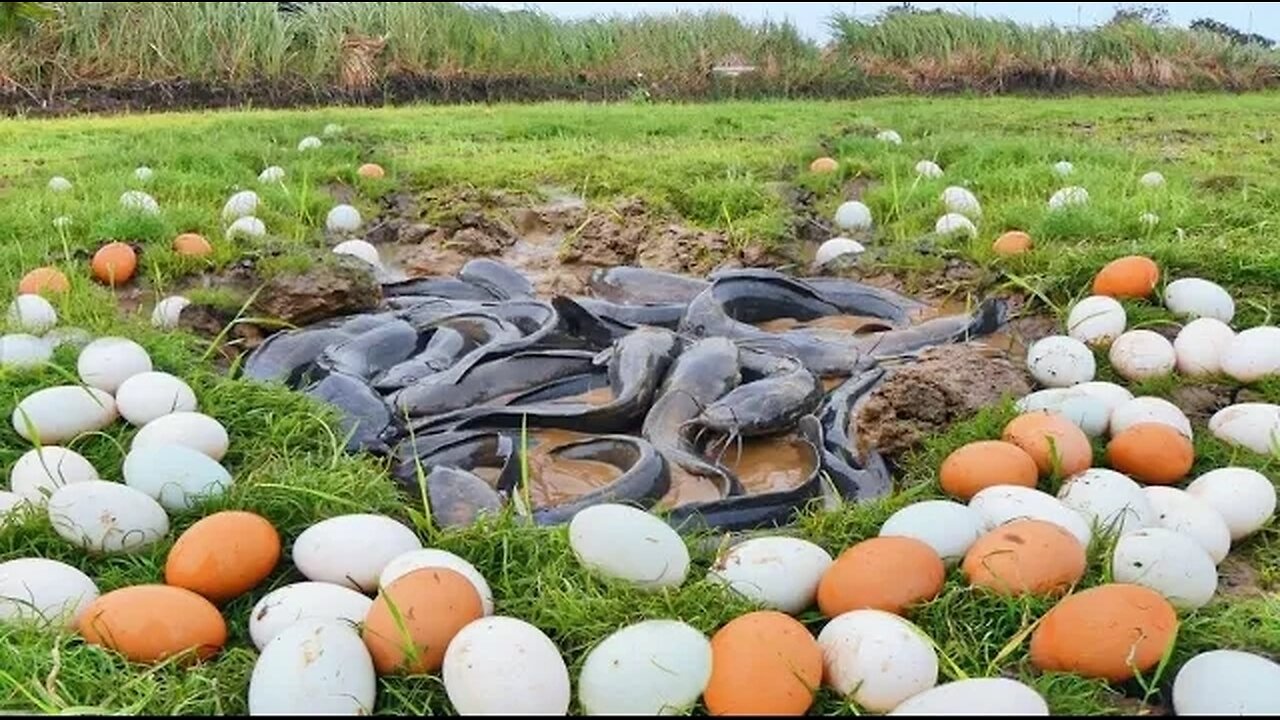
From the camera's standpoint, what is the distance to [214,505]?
9.89 ft

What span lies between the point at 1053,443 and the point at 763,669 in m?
1.39

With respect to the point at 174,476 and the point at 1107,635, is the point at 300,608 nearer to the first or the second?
the point at 174,476

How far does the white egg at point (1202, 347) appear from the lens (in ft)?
13.3

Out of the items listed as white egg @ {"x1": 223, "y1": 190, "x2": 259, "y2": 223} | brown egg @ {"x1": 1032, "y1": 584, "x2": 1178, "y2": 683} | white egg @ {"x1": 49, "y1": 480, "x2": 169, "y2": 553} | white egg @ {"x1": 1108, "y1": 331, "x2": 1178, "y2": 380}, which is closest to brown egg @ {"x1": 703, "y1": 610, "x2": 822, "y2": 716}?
brown egg @ {"x1": 1032, "y1": 584, "x2": 1178, "y2": 683}

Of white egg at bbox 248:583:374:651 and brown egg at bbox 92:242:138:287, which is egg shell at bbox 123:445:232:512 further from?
brown egg at bbox 92:242:138:287

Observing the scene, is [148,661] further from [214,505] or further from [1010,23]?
[1010,23]

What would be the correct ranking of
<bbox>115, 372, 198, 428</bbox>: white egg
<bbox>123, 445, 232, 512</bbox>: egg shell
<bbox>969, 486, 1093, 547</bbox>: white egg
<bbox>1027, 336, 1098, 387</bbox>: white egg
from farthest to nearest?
<bbox>1027, 336, 1098, 387</bbox>: white egg
<bbox>115, 372, 198, 428</bbox>: white egg
<bbox>123, 445, 232, 512</bbox>: egg shell
<bbox>969, 486, 1093, 547</bbox>: white egg

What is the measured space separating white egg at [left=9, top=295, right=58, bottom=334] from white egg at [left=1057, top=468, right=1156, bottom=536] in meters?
3.48

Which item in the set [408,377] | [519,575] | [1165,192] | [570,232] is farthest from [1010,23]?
[519,575]

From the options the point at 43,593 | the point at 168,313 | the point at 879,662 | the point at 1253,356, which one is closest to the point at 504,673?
the point at 879,662

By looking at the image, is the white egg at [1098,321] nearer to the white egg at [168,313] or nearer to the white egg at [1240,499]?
the white egg at [1240,499]

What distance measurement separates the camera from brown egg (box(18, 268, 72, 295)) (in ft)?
15.3

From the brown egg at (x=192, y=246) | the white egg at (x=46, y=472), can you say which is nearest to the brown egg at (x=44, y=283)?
the brown egg at (x=192, y=246)

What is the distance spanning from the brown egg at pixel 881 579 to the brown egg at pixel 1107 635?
266 mm
